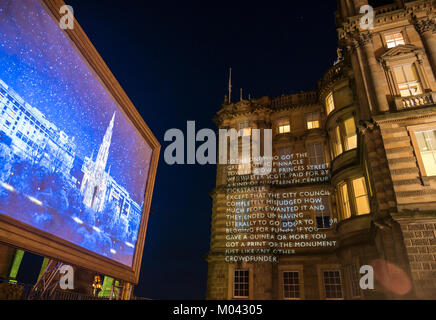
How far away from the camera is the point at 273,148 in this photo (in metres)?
26.7

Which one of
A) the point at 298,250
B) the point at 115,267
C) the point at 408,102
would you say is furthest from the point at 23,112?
the point at 298,250

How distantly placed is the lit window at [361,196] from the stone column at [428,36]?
313 inches

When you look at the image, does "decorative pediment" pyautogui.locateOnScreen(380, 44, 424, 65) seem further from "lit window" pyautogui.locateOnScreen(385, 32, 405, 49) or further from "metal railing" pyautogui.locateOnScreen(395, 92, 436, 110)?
"metal railing" pyautogui.locateOnScreen(395, 92, 436, 110)

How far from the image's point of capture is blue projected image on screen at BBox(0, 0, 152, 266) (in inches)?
304

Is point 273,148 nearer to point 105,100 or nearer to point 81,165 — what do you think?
point 105,100

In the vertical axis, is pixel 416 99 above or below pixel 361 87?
below

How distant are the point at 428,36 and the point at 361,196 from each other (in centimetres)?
1051

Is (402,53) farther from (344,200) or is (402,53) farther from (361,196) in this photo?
(344,200)

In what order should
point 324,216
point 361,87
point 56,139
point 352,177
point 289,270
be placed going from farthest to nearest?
point 324,216
point 289,270
point 352,177
point 361,87
point 56,139

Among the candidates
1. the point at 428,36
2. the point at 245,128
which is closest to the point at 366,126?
the point at 428,36

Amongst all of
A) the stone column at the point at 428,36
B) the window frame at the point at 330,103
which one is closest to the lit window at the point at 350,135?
the window frame at the point at 330,103

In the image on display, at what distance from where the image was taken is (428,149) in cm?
1343

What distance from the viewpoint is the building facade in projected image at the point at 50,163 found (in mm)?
7578

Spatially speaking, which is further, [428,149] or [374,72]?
[374,72]
